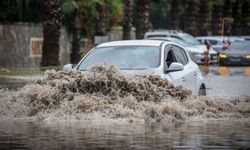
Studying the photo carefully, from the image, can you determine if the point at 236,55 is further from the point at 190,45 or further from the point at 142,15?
the point at 142,15

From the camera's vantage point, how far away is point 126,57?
16.1 metres

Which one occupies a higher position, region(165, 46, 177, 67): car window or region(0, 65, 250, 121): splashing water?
region(165, 46, 177, 67): car window

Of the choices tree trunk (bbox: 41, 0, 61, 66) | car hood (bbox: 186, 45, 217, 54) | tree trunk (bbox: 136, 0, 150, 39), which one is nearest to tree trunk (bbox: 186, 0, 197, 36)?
tree trunk (bbox: 136, 0, 150, 39)

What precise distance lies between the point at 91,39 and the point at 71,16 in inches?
126

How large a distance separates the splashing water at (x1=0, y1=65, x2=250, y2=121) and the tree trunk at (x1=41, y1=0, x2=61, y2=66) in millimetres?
16544

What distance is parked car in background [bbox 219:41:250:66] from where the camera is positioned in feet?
137

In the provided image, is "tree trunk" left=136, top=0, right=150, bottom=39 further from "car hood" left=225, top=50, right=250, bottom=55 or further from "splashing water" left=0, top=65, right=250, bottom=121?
"splashing water" left=0, top=65, right=250, bottom=121

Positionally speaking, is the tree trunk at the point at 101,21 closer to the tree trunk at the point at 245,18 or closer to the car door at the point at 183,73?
the car door at the point at 183,73

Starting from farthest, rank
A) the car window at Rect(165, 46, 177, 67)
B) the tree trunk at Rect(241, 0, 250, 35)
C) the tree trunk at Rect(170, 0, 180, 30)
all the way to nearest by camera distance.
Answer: the tree trunk at Rect(241, 0, 250, 35) < the tree trunk at Rect(170, 0, 180, 30) < the car window at Rect(165, 46, 177, 67)

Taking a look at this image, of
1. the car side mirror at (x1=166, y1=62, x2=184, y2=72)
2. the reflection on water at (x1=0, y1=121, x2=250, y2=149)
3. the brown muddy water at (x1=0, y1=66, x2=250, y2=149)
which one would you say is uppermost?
the car side mirror at (x1=166, y1=62, x2=184, y2=72)

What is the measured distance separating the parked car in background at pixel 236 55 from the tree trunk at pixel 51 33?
12.6 meters

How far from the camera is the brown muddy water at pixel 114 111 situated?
476 inches

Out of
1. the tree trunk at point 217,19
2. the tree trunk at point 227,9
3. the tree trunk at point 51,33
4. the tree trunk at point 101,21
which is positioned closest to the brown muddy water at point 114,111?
the tree trunk at point 51,33

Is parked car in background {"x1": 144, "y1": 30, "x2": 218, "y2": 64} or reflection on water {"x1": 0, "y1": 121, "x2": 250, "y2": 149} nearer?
reflection on water {"x1": 0, "y1": 121, "x2": 250, "y2": 149}
